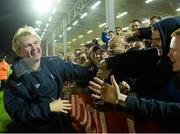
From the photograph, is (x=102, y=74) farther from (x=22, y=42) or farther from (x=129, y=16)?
(x=129, y=16)

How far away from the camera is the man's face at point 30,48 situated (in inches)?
133

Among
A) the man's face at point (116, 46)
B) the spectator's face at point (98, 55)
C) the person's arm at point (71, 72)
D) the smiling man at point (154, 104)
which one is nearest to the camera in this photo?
the smiling man at point (154, 104)

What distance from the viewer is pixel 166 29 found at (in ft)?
10.4

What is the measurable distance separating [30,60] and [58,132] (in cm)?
76

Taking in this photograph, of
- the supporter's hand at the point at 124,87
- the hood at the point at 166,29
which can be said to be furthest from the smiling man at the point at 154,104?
the supporter's hand at the point at 124,87

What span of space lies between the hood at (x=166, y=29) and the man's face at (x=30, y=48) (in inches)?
45.4

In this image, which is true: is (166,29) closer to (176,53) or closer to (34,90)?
(176,53)

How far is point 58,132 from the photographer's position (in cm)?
345

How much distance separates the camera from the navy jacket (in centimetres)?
315

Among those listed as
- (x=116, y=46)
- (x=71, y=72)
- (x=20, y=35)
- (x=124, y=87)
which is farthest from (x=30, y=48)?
(x=116, y=46)

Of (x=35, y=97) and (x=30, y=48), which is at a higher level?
(x=30, y=48)

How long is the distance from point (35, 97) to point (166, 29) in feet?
4.45

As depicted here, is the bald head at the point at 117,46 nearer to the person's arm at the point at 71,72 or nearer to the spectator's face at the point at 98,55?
the spectator's face at the point at 98,55

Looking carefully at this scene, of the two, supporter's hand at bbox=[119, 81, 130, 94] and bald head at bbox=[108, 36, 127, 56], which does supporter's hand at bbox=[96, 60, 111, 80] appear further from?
bald head at bbox=[108, 36, 127, 56]
